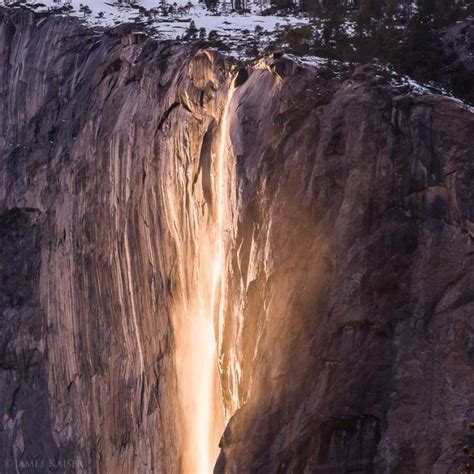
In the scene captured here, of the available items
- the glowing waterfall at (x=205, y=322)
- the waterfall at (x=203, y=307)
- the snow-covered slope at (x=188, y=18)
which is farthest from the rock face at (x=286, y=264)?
the snow-covered slope at (x=188, y=18)

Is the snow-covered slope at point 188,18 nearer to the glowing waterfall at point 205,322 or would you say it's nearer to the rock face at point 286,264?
the rock face at point 286,264

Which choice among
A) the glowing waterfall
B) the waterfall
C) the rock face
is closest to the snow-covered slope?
the rock face

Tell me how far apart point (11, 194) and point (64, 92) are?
484cm

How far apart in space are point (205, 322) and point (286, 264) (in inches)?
268

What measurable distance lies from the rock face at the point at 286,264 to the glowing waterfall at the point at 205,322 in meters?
0.34

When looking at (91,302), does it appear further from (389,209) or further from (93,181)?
(389,209)

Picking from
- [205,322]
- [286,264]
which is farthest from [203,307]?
[286,264]

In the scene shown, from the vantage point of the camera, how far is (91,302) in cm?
4528

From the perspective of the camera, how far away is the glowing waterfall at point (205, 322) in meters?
34.1

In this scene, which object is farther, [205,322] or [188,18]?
[188,18]

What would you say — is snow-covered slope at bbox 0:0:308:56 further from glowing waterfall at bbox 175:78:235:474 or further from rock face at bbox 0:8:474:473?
glowing waterfall at bbox 175:78:235:474

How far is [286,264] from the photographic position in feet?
98.9

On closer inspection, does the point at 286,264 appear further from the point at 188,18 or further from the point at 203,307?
the point at 188,18

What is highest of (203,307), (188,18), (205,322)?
(188,18)
